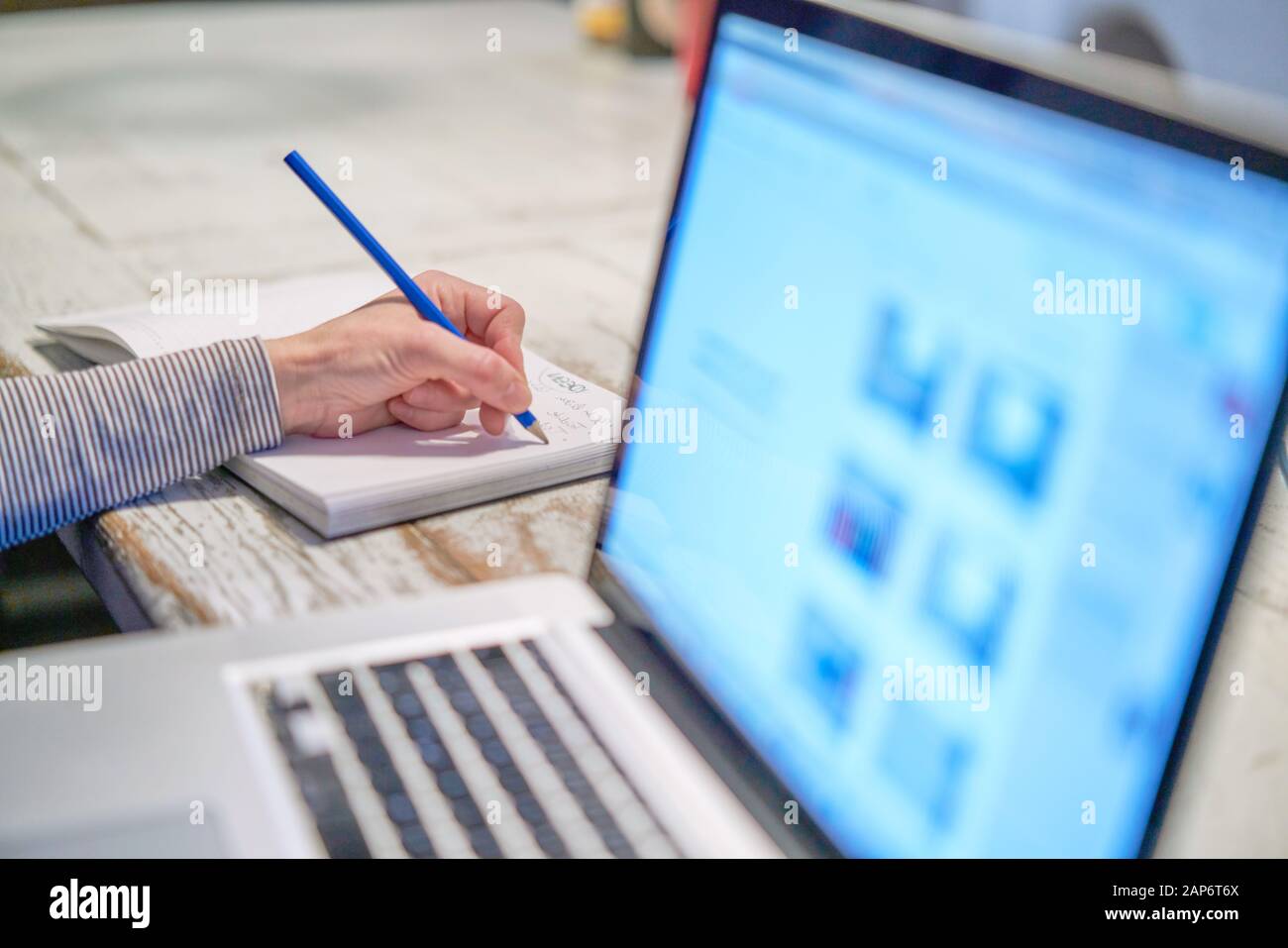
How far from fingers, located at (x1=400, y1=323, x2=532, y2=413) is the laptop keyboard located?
0.22m

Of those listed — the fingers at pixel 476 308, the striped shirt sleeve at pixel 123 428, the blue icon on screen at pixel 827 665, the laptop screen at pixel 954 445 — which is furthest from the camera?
the fingers at pixel 476 308

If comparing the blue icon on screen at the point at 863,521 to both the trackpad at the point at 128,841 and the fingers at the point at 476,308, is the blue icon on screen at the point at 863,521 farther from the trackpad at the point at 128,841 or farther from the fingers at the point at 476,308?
the fingers at the point at 476,308

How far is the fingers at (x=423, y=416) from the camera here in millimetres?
757

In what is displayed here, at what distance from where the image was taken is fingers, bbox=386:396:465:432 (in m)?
0.76

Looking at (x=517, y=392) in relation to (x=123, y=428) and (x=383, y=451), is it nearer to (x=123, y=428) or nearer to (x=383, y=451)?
(x=383, y=451)

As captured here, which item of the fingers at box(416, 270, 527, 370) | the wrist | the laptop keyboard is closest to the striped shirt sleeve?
the wrist

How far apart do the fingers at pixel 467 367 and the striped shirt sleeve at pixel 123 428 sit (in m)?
0.09

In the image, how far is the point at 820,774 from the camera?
46 centimetres

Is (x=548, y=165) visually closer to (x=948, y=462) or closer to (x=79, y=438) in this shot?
(x=79, y=438)

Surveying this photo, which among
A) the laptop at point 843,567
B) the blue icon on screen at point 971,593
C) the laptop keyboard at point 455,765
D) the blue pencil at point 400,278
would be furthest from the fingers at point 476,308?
the blue icon on screen at point 971,593

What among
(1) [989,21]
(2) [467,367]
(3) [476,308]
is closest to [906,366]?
(2) [467,367]

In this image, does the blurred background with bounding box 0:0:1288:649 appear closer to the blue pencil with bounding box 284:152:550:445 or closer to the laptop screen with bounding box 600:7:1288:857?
the blue pencil with bounding box 284:152:550:445

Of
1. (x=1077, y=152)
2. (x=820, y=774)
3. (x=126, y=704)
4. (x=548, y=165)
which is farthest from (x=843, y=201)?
(x=548, y=165)

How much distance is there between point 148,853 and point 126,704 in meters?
0.09
